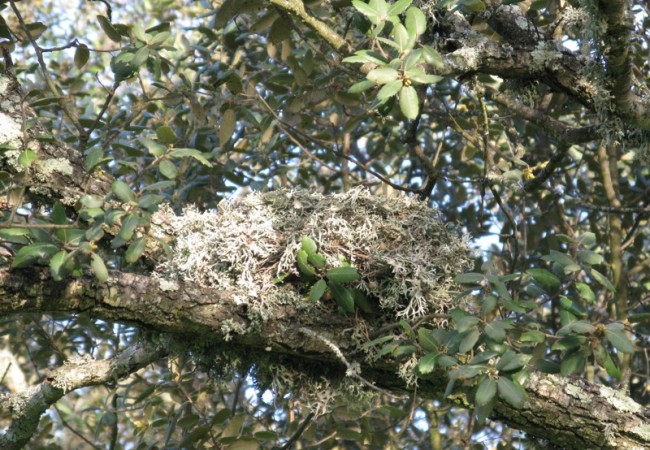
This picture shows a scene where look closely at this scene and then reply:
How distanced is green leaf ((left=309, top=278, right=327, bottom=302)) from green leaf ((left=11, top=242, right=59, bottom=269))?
71 cm

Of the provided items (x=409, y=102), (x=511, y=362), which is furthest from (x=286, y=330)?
(x=409, y=102)

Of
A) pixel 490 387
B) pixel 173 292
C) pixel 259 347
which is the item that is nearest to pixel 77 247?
pixel 173 292

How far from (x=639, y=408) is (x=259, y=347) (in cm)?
118

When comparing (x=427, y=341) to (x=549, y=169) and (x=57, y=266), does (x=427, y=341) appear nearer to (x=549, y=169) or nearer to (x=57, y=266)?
(x=57, y=266)

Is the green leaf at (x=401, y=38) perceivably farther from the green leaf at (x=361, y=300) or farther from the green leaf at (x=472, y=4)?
the green leaf at (x=361, y=300)

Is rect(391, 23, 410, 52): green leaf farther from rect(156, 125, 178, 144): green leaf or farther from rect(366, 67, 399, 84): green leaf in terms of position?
rect(156, 125, 178, 144): green leaf

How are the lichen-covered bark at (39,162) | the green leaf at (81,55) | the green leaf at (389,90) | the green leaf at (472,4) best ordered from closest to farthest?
1. the green leaf at (389,90)
2. the green leaf at (472,4)
3. the lichen-covered bark at (39,162)
4. the green leaf at (81,55)

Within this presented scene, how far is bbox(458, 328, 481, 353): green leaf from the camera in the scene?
1.91 meters

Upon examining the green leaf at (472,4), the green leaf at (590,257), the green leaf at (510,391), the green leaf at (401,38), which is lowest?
the green leaf at (510,391)

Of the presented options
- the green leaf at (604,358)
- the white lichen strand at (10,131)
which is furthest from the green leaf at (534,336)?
the white lichen strand at (10,131)

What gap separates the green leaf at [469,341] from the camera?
75.1 inches

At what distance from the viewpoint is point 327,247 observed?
2.38m

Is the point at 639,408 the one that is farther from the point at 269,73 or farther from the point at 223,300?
the point at 269,73

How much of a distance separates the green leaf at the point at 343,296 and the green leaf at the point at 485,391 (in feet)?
1.47
